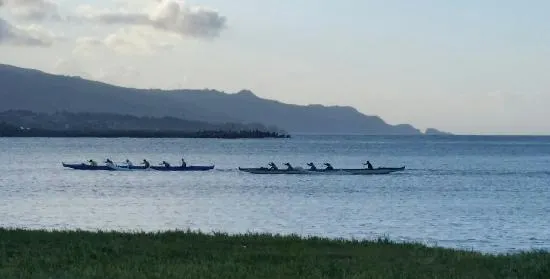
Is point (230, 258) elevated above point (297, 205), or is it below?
above

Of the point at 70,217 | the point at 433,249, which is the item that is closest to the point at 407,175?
the point at 70,217

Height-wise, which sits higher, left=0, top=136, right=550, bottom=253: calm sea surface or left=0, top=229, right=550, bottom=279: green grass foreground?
left=0, top=229, right=550, bottom=279: green grass foreground

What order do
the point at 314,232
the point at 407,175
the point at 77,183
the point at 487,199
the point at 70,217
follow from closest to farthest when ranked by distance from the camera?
the point at 314,232, the point at 70,217, the point at 487,199, the point at 77,183, the point at 407,175

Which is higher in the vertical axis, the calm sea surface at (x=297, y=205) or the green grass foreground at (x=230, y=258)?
the green grass foreground at (x=230, y=258)

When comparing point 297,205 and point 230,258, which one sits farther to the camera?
point 297,205

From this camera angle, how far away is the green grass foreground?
16062mm

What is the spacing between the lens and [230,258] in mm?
17922

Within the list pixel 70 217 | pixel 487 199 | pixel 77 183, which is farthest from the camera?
pixel 77 183

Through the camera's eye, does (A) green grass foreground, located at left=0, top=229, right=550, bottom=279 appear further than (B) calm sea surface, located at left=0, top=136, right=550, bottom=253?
No

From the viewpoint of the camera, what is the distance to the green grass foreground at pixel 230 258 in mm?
16062

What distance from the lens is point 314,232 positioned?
1400 inches

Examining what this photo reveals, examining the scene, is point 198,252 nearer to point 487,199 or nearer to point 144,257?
point 144,257

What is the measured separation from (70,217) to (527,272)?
27.8 m

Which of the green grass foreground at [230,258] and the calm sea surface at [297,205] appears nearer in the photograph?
the green grass foreground at [230,258]
